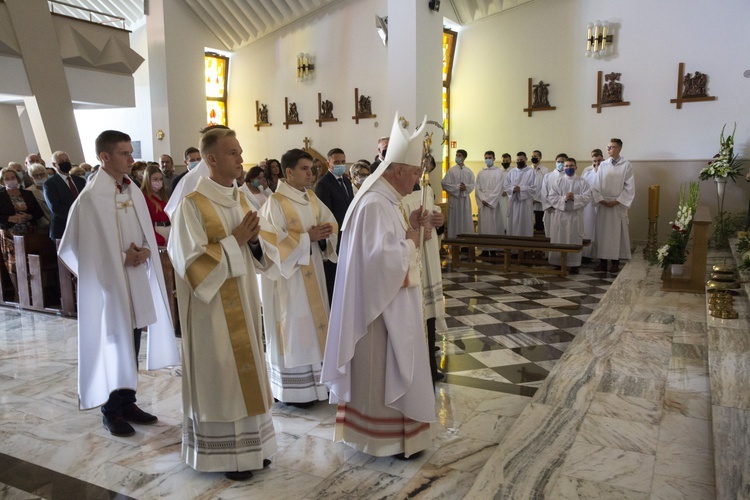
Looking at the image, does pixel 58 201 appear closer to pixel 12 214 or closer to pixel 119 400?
pixel 12 214

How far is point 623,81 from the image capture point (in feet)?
37.0

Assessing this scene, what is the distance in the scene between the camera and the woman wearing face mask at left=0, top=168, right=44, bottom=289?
6980mm

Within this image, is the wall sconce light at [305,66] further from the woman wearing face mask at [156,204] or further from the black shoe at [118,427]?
the black shoe at [118,427]

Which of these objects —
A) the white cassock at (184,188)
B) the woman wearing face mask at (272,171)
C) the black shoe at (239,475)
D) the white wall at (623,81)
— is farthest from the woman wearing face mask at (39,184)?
the white wall at (623,81)

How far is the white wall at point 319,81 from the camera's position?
13773 mm

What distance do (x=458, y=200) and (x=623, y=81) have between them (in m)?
3.77

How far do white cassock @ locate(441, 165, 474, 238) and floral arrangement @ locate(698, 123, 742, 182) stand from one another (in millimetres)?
4036

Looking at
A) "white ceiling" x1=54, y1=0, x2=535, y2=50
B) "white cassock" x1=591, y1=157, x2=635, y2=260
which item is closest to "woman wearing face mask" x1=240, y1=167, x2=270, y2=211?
"white cassock" x1=591, y1=157, x2=635, y2=260

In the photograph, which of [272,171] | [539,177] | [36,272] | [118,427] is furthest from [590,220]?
[118,427]

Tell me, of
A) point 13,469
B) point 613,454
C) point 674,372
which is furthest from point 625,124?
point 13,469

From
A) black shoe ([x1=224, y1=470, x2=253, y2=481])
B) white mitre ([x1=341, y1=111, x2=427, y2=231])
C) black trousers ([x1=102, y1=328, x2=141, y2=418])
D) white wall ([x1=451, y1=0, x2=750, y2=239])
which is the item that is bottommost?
black shoe ([x1=224, y1=470, x2=253, y2=481])

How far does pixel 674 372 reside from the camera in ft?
14.6

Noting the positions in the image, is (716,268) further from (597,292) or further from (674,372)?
(597,292)

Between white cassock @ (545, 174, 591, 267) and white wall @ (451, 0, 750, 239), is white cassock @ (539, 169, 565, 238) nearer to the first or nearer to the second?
white cassock @ (545, 174, 591, 267)
